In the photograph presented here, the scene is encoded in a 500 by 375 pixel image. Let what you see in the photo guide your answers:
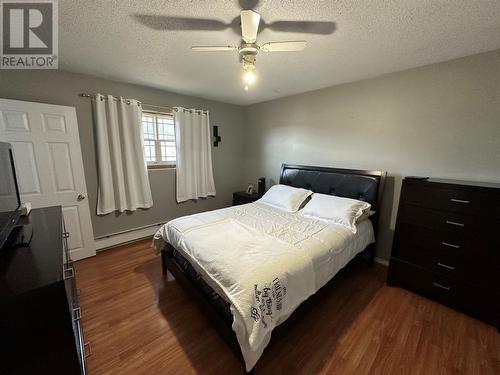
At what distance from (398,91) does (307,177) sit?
4.88 feet

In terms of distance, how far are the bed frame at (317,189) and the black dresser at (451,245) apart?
0.39 m

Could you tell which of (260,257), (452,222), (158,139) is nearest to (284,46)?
(260,257)

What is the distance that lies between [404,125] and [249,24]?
2089 mm

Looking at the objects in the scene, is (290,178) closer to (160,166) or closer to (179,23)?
(160,166)

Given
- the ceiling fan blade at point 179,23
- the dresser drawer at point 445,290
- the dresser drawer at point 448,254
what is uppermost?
the ceiling fan blade at point 179,23

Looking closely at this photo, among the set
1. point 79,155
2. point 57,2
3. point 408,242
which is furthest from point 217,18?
point 408,242

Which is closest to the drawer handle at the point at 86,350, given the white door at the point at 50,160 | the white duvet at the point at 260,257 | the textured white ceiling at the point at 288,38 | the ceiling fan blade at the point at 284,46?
the white duvet at the point at 260,257

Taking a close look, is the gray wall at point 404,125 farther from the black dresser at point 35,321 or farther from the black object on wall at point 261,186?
the black dresser at point 35,321

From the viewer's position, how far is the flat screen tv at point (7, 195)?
44.9 inches

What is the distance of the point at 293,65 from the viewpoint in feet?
7.18

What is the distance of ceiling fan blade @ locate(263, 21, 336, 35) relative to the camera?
1.47 metres

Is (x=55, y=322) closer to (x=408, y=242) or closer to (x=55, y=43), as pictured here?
(x=55, y=43)

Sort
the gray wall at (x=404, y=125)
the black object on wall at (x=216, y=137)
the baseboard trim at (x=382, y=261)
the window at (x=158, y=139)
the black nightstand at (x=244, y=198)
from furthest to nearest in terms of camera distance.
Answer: the black object on wall at (x=216, y=137)
the black nightstand at (x=244, y=198)
the window at (x=158, y=139)
the baseboard trim at (x=382, y=261)
the gray wall at (x=404, y=125)

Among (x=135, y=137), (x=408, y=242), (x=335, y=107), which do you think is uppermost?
(x=335, y=107)
